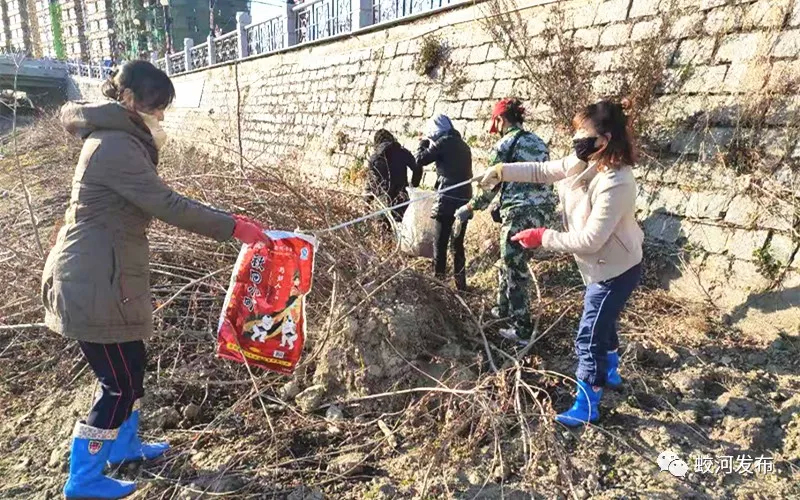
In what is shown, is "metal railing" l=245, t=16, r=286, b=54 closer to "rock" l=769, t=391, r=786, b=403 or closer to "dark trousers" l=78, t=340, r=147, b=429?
"dark trousers" l=78, t=340, r=147, b=429

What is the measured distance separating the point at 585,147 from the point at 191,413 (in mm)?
2521

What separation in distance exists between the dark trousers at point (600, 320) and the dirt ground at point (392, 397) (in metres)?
0.27

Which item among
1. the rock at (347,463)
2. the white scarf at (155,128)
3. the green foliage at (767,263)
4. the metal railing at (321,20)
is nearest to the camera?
the white scarf at (155,128)

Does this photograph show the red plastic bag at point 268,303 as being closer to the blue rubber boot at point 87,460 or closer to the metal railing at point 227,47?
the blue rubber boot at point 87,460

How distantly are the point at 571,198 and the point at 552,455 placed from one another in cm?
122

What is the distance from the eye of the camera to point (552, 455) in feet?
7.38

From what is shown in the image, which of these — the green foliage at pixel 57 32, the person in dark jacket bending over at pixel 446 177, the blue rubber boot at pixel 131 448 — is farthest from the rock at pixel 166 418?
the green foliage at pixel 57 32

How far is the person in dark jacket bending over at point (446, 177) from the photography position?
13.9ft

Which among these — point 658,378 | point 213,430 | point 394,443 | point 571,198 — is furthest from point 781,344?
point 213,430

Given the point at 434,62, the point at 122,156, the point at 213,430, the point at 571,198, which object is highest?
the point at 434,62

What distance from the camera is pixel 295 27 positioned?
38.1 ft

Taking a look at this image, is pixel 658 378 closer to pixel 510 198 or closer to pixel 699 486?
pixel 699 486

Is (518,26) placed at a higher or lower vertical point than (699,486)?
higher

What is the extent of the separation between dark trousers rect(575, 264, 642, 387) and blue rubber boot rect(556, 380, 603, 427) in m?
0.04
